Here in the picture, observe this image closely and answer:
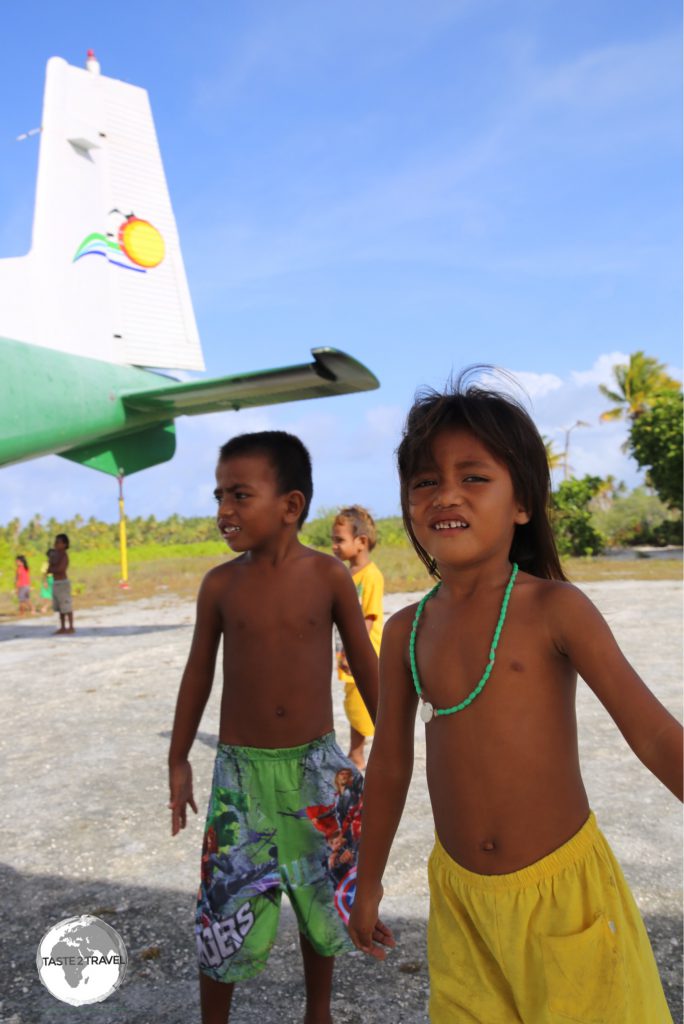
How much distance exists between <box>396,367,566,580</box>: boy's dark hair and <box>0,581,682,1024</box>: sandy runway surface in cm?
133

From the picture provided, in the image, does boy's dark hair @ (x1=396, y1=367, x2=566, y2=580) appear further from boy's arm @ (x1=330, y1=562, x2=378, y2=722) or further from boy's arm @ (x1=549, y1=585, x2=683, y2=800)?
boy's arm @ (x1=330, y1=562, x2=378, y2=722)

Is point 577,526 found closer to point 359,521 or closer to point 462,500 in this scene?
point 359,521

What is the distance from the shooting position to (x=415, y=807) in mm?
3680

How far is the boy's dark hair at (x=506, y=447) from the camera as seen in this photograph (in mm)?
1479

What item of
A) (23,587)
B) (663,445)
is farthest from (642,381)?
(23,587)

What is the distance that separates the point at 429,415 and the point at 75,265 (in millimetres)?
8316

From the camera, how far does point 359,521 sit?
4215 mm

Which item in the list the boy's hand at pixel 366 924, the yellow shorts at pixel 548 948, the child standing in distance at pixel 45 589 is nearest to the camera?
the yellow shorts at pixel 548 948

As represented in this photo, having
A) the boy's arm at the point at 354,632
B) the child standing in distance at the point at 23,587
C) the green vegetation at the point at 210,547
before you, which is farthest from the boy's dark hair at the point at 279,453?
the child standing in distance at the point at 23,587

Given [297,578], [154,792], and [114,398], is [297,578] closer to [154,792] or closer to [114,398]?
[154,792]

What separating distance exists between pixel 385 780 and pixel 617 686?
51 cm

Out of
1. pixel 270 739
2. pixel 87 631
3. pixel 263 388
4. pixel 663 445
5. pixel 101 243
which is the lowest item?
pixel 87 631

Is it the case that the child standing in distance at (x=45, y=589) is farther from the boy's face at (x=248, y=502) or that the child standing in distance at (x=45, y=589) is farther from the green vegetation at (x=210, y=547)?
the boy's face at (x=248, y=502)

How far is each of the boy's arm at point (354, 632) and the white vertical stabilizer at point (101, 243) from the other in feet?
22.1
